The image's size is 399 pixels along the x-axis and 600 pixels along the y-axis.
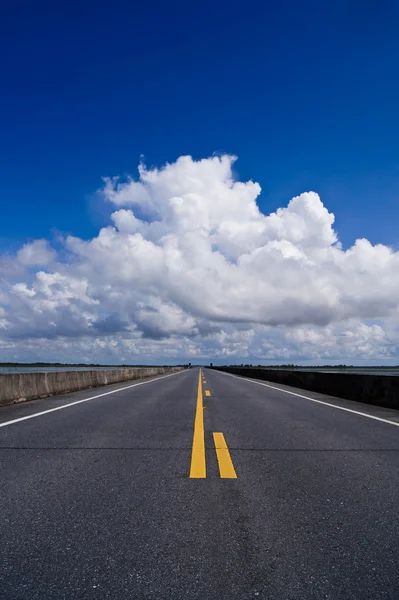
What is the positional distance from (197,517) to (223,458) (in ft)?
6.75

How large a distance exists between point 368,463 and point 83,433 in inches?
176

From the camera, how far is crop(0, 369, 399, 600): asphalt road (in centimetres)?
246

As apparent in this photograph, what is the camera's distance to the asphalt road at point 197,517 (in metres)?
2.46

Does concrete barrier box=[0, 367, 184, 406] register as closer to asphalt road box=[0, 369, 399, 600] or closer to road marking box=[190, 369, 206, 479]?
asphalt road box=[0, 369, 399, 600]

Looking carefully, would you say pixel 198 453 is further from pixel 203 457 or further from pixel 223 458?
pixel 223 458

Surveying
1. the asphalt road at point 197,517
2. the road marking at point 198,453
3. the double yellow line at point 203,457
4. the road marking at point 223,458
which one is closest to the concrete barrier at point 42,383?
the asphalt road at point 197,517

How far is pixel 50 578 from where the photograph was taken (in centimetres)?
250

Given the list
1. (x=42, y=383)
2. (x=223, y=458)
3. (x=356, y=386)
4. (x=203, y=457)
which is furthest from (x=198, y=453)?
(x=356, y=386)

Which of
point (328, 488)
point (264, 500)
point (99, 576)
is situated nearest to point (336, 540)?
point (264, 500)

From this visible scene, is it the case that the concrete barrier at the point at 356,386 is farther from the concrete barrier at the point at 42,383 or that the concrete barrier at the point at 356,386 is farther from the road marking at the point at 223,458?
the concrete barrier at the point at 42,383

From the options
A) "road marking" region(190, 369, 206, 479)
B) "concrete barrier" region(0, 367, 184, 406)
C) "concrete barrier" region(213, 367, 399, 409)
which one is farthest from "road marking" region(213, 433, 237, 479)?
"concrete barrier" region(213, 367, 399, 409)

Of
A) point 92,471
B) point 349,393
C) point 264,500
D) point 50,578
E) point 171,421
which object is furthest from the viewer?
point 349,393

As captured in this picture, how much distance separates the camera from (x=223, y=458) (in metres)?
5.45

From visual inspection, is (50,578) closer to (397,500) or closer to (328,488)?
(328,488)
